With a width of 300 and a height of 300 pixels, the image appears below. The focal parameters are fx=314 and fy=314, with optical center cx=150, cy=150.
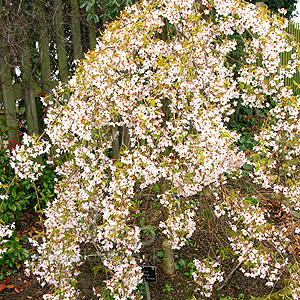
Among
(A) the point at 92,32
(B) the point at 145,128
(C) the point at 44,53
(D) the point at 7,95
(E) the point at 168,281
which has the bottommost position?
(E) the point at 168,281

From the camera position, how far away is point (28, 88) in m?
3.35

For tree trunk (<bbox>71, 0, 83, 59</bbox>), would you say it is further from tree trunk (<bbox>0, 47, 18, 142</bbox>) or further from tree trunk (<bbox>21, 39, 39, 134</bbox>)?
tree trunk (<bbox>0, 47, 18, 142</bbox>)

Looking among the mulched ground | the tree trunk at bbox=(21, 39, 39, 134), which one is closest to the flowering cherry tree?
the mulched ground

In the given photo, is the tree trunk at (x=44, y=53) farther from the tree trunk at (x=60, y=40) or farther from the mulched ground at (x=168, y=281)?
the mulched ground at (x=168, y=281)

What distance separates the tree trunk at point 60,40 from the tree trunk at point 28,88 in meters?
0.31

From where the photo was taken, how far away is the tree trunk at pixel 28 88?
3307 mm

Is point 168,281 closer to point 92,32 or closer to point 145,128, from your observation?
point 145,128

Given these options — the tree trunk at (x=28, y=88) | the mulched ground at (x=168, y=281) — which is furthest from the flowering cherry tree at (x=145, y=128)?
the tree trunk at (x=28, y=88)

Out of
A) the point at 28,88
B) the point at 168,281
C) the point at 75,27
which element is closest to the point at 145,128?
the point at 168,281

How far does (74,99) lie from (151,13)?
71cm

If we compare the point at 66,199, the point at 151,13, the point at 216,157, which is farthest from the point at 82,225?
the point at 151,13

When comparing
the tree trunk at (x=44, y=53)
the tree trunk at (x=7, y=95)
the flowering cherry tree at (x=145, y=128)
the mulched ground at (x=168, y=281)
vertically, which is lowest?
the mulched ground at (x=168, y=281)

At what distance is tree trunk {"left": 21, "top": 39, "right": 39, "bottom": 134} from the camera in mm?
3307

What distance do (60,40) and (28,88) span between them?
0.62 metres
